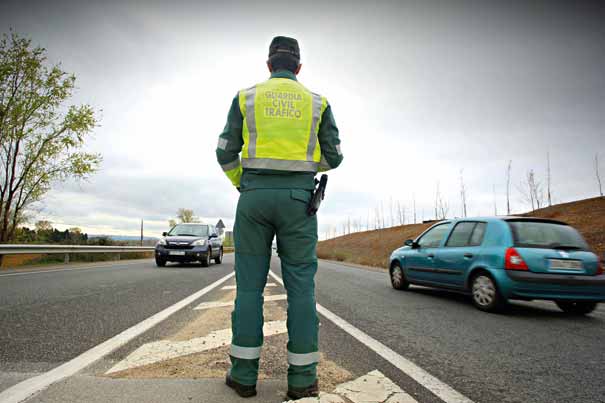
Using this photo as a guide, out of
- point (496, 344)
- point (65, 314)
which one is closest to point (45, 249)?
point (65, 314)

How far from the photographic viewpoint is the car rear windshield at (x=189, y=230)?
15015 millimetres

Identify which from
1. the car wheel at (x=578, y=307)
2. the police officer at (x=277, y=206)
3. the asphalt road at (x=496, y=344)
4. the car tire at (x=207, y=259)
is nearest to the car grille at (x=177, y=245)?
the car tire at (x=207, y=259)

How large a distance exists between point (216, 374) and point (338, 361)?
92cm

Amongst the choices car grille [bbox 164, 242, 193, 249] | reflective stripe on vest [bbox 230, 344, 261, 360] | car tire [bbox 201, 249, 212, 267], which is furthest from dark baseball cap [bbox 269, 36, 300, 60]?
car tire [bbox 201, 249, 212, 267]

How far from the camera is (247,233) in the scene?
2357 mm

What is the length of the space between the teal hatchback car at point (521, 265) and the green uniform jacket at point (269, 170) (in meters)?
3.94

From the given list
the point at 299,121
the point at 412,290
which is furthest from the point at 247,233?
the point at 412,290

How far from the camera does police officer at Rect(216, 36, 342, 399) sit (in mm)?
2221

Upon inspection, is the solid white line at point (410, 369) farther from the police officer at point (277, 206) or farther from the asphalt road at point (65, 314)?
the asphalt road at point (65, 314)

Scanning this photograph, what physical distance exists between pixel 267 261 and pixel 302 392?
0.77m

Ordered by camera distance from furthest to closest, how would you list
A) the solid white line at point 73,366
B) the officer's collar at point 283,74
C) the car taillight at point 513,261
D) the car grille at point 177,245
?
the car grille at point 177,245, the car taillight at point 513,261, the officer's collar at point 283,74, the solid white line at point 73,366

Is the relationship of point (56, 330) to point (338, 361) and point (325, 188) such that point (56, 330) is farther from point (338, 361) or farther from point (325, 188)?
point (325, 188)

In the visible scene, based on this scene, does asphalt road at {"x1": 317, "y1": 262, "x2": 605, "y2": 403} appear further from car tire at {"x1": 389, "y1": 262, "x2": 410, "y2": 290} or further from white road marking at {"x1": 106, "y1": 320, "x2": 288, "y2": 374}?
white road marking at {"x1": 106, "y1": 320, "x2": 288, "y2": 374}

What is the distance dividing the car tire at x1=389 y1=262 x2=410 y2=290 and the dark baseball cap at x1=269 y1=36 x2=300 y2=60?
6017mm
